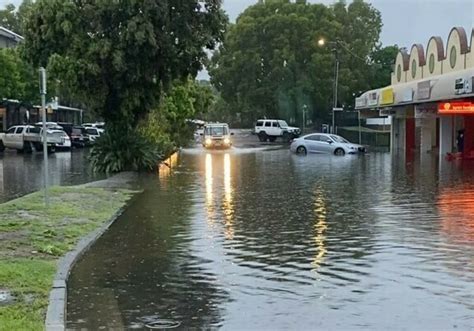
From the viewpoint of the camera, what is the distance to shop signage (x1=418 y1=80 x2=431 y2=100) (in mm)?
39312

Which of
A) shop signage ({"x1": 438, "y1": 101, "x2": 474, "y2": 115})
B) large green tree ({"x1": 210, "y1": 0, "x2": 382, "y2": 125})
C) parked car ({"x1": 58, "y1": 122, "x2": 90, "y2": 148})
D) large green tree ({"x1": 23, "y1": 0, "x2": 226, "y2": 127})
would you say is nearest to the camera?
large green tree ({"x1": 23, "y1": 0, "x2": 226, "y2": 127})

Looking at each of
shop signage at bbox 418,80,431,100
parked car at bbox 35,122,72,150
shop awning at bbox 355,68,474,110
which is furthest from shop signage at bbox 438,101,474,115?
parked car at bbox 35,122,72,150

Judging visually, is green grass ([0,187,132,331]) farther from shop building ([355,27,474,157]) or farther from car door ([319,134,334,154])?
car door ([319,134,334,154])

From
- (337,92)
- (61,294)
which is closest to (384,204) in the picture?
(61,294)

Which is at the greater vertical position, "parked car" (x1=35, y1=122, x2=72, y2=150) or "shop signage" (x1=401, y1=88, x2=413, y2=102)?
"shop signage" (x1=401, y1=88, x2=413, y2=102)

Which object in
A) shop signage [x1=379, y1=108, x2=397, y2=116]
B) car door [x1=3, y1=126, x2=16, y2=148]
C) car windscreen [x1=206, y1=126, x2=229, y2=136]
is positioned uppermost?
shop signage [x1=379, y1=108, x2=397, y2=116]

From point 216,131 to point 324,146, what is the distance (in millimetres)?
12929

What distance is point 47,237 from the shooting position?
12430 mm

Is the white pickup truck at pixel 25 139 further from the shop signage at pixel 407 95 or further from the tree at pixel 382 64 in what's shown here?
the tree at pixel 382 64

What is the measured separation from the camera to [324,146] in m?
48.2

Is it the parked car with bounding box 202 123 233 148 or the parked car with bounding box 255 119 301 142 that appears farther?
the parked car with bounding box 255 119 301 142

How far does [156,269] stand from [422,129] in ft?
133

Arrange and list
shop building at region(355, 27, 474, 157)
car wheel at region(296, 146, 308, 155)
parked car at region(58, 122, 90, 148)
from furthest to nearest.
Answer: parked car at region(58, 122, 90, 148) < car wheel at region(296, 146, 308, 155) < shop building at region(355, 27, 474, 157)

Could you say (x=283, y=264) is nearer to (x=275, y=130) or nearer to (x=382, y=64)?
(x=275, y=130)
